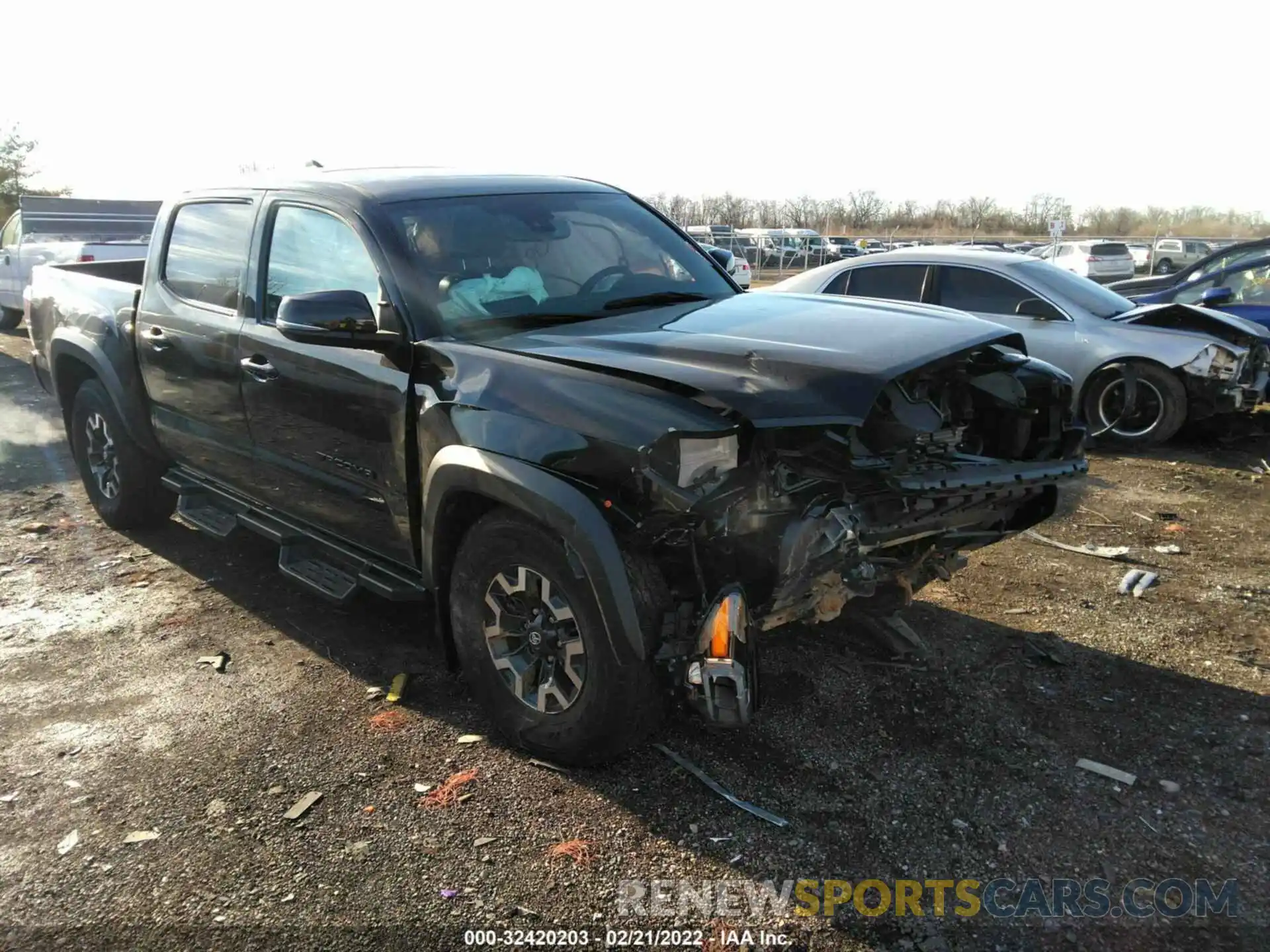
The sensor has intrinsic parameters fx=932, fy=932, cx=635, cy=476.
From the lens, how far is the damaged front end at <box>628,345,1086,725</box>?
2.71m

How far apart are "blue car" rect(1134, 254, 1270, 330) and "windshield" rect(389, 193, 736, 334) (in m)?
6.66

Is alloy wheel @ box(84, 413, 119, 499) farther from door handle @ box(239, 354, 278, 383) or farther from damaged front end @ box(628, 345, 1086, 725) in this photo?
damaged front end @ box(628, 345, 1086, 725)

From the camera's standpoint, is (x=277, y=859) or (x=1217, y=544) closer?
(x=277, y=859)

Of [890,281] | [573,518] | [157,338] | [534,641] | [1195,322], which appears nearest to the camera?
[573,518]

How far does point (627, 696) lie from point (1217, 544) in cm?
429

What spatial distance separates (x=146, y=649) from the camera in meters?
4.28

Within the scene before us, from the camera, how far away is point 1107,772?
126 inches

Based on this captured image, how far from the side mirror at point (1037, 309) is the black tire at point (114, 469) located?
21.5 feet

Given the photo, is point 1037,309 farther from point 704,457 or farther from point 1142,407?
point 704,457

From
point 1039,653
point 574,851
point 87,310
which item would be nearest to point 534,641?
point 574,851

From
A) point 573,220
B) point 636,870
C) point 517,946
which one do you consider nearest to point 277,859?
point 517,946

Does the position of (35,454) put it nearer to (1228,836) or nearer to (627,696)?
(627,696)

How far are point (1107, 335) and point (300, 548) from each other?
21.0 feet

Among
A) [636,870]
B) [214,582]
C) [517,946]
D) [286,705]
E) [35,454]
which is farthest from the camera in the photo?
[35,454]
